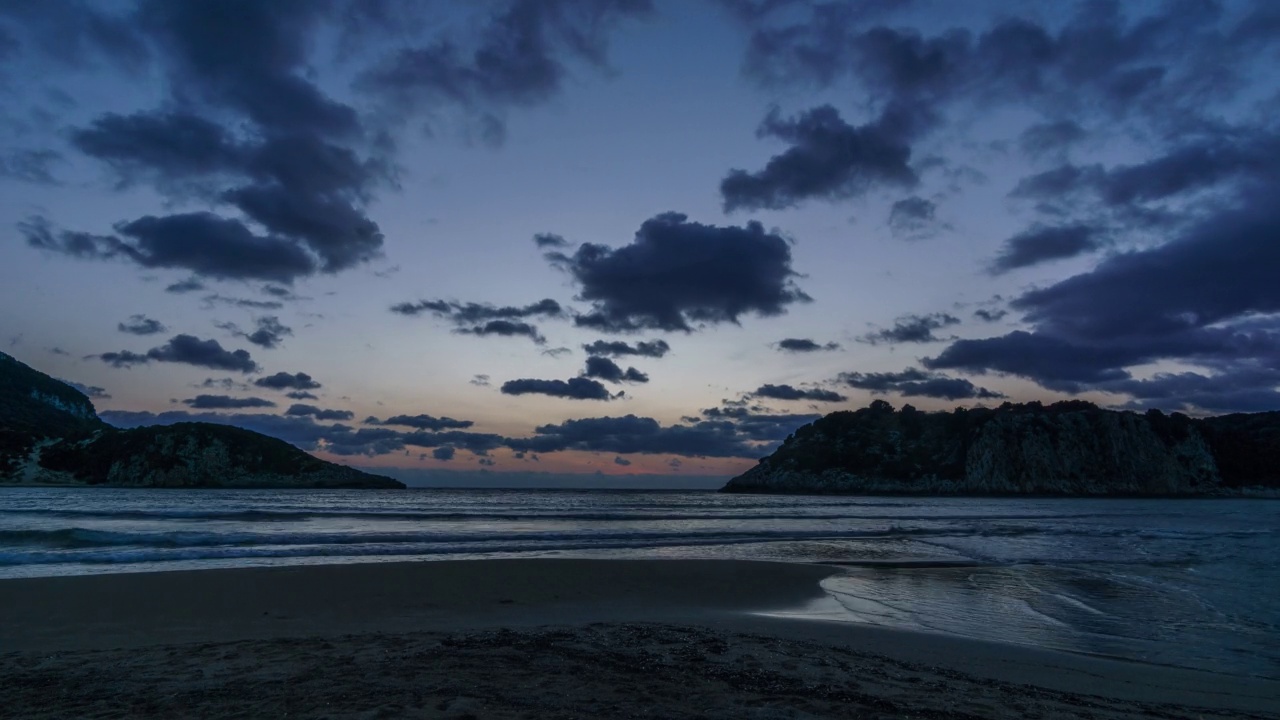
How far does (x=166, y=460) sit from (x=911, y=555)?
149742 millimetres

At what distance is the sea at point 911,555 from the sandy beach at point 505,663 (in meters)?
2.61

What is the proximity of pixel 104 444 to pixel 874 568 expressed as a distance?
526 feet

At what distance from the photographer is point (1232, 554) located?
2728 centimetres

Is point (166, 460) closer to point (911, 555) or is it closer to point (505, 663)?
point (911, 555)

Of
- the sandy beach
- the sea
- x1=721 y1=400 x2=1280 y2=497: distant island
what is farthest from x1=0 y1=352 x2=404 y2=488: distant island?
the sandy beach

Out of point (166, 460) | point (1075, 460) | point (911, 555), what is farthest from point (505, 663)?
point (1075, 460)

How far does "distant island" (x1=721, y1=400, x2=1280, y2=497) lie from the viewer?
135875mm

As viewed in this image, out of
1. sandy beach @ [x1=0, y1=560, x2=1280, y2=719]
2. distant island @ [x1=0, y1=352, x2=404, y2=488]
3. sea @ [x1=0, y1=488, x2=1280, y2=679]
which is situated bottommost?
sea @ [x1=0, y1=488, x2=1280, y2=679]

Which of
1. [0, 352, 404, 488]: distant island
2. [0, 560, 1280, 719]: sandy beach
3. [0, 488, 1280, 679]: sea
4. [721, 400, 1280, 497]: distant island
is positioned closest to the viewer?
[0, 560, 1280, 719]: sandy beach

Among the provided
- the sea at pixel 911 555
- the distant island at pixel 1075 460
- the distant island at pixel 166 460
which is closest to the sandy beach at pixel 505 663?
the sea at pixel 911 555

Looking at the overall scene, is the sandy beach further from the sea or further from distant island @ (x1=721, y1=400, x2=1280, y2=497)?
distant island @ (x1=721, y1=400, x2=1280, y2=497)

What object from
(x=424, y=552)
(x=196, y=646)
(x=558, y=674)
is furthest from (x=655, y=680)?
(x=424, y=552)

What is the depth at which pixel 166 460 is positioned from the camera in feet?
429

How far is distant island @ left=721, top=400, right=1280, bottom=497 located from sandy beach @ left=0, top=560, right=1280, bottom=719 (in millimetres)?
145932
